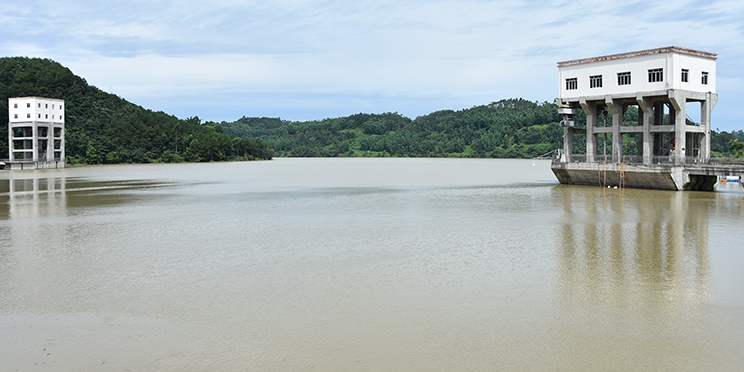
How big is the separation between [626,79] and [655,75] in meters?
1.98

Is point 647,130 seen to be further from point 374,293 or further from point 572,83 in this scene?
point 374,293

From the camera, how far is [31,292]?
1309 centimetres

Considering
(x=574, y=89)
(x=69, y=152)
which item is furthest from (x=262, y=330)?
(x=69, y=152)

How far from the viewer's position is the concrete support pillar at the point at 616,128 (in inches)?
1590

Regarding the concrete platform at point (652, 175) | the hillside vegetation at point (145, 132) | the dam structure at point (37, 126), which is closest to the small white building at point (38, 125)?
the dam structure at point (37, 126)

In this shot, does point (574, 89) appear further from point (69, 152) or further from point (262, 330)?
point (69, 152)

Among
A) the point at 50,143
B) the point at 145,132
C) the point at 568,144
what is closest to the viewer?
the point at 568,144

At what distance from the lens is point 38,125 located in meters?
84.1

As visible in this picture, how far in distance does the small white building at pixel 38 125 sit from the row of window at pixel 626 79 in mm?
65721

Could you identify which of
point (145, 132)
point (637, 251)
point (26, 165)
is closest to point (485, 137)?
point (145, 132)

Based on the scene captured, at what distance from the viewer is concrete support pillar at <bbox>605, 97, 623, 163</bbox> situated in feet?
132

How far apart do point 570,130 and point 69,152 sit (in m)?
77.7

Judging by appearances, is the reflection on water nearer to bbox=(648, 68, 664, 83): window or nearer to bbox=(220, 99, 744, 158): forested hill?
bbox=(648, 68, 664, 83): window

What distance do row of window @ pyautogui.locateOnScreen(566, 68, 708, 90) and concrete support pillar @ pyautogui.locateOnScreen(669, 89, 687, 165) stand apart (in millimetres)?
1228
